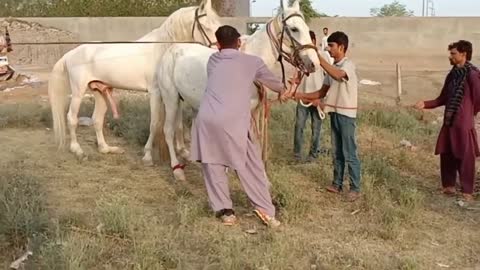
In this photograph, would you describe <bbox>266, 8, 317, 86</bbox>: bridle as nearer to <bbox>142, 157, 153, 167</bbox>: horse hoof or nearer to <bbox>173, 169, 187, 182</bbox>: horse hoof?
<bbox>173, 169, 187, 182</bbox>: horse hoof

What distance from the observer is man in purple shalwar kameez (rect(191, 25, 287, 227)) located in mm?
5109

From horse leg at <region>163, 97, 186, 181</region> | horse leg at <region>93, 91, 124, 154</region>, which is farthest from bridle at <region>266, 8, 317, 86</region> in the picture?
horse leg at <region>93, 91, 124, 154</region>

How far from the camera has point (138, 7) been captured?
3441 centimetres

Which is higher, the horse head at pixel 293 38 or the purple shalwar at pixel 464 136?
the horse head at pixel 293 38

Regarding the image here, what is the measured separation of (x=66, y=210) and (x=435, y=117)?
8.55 m

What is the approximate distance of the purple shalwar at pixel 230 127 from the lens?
5.11m

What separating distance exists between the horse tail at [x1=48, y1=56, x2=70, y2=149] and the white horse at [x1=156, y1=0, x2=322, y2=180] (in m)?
1.86

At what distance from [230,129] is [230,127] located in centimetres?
2

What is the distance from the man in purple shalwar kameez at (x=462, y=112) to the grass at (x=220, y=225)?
39cm

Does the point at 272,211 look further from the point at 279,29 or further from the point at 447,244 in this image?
the point at 279,29

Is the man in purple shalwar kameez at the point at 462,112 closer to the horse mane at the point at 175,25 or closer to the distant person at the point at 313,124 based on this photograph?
the distant person at the point at 313,124

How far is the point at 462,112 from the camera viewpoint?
A: 19.9 ft

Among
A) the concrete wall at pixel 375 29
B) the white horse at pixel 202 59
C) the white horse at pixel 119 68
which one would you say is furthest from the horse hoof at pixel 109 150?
the concrete wall at pixel 375 29

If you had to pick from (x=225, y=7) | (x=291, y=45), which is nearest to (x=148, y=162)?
(x=291, y=45)
